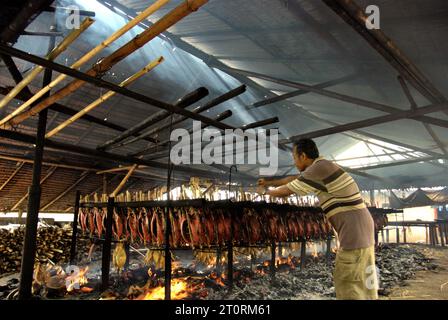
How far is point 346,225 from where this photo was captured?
3264 mm

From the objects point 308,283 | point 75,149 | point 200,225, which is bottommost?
point 308,283

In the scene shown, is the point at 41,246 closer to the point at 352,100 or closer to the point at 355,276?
the point at 355,276

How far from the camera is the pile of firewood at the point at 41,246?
8.66m

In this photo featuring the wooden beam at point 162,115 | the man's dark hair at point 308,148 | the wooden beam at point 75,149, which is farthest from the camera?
the wooden beam at point 75,149

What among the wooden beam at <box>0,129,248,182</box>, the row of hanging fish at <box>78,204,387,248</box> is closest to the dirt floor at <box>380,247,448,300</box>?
the row of hanging fish at <box>78,204,387,248</box>

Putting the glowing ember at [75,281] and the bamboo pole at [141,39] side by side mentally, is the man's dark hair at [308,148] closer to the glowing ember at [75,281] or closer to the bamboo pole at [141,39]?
the bamboo pole at [141,39]

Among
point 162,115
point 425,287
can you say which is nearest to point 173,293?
point 162,115

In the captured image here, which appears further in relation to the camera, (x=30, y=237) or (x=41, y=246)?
(x=41, y=246)

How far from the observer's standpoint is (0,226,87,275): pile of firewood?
866 centimetres

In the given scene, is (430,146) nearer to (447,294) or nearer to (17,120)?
(447,294)

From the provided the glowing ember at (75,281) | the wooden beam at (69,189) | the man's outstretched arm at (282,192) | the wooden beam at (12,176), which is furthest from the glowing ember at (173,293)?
the wooden beam at (69,189)

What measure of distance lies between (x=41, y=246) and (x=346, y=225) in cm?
1015

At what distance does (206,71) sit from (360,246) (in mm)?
6562
